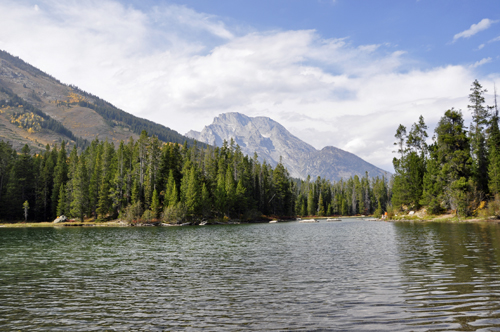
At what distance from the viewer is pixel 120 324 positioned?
10930mm

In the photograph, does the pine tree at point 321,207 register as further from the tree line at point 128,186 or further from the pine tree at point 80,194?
the pine tree at point 80,194

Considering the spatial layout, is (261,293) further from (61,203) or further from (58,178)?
(58,178)

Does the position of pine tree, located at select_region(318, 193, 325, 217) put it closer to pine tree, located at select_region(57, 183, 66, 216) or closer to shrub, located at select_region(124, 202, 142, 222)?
shrub, located at select_region(124, 202, 142, 222)

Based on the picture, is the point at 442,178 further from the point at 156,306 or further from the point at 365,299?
the point at 156,306

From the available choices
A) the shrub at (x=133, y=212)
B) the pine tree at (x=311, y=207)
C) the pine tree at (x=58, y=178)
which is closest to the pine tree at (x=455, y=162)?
the shrub at (x=133, y=212)

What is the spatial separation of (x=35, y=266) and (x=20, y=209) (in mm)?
98193

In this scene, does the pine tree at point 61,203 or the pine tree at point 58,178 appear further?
the pine tree at point 58,178

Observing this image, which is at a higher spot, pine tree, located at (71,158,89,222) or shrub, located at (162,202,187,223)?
pine tree, located at (71,158,89,222)

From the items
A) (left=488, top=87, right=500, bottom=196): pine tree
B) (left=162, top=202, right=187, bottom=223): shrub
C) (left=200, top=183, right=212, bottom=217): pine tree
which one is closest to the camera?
(left=488, top=87, right=500, bottom=196): pine tree

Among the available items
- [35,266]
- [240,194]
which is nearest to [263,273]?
[35,266]

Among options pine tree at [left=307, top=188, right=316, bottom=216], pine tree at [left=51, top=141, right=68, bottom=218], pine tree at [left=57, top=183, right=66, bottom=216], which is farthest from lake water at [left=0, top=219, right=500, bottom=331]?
pine tree at [left=307, top=188, right=316, bottom=216]

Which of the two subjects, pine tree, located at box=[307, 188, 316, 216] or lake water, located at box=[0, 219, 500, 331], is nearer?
lake water, located at box=[0, 219, 500, 331]

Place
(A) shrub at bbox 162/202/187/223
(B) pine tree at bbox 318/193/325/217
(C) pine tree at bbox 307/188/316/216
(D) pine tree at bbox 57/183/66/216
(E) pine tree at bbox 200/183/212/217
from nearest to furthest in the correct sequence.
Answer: (A) shrub at bbox 162/202/187/223 → (E) pine tree at bbox 200/183/212/217 → (D) pine tree at bbox 57/183/66/216 → (C) pine tree at bbox 307/188/316/216 → (B) pine tree at bbox 318/193/325/217

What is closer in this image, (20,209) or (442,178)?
A: (442,178)
